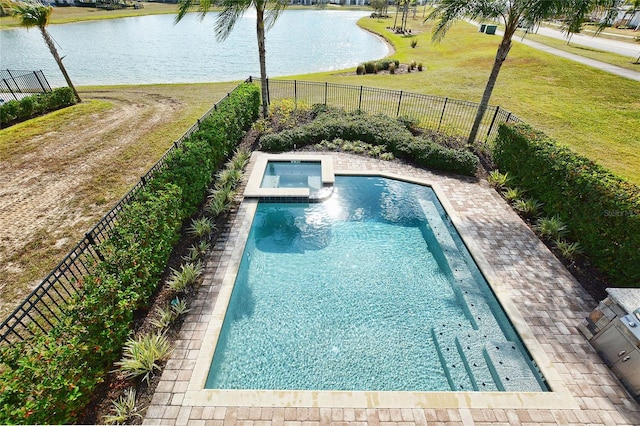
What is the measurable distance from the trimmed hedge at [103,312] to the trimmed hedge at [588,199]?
38.5 feet

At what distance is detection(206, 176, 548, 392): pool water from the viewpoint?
6.10 meters

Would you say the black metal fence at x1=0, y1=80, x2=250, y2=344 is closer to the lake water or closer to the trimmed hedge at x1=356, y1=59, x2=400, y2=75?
the trimmed hedge at x1=356, y1=59, x2=400, y2=75

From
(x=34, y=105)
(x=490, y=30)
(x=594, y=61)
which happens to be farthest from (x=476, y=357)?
(x=490, y=30)

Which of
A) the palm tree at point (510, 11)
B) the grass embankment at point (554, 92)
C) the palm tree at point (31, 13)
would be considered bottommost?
the grass embankment at point (554, 92)

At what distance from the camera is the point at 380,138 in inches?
579

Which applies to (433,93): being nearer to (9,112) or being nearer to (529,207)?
(529,207)

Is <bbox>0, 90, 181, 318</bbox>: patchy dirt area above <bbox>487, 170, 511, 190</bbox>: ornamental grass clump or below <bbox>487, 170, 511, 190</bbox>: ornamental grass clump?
below

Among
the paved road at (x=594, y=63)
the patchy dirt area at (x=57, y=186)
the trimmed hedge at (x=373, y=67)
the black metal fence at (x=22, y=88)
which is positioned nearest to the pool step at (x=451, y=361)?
the patchy dirt area at (x=57, y=186)

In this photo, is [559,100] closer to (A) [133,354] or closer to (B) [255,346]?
(B) [255,346]

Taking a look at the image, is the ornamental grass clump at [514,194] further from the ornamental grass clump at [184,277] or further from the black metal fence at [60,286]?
the black metal fence at [60,286]

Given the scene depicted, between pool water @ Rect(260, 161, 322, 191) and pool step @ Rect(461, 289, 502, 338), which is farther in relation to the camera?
pool water @ Rect(260, 161, 322, 191)

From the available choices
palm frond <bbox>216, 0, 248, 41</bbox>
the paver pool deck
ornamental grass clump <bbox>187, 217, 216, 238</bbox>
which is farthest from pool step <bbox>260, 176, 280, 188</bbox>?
palm frond <bbox>216, 0, 248, 41</bbox>

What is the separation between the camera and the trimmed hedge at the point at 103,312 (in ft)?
13.9

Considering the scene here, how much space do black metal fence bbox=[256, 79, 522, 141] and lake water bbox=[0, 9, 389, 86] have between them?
1196 cm
